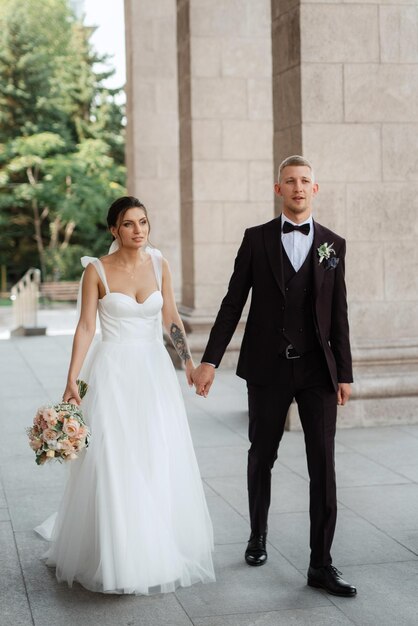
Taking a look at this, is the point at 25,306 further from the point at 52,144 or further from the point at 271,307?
the point at 52,144

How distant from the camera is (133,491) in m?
5.47

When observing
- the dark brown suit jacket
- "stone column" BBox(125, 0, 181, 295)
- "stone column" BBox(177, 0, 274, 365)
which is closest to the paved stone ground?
the dark brown suit jacket

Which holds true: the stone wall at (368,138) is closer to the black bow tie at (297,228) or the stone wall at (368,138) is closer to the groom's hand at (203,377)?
the black bow tie at (297,228)

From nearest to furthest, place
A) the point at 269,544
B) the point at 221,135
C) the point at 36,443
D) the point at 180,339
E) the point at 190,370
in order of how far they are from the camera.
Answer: the point at 36,443 → the point at 190,370 → the point at 180,339 → the point at 269,544 → the point at 221,135

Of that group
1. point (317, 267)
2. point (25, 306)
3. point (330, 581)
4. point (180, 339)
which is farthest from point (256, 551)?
point (25, 306)

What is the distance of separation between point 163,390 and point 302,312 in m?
0.84

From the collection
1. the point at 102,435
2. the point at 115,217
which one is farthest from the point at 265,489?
the point at 115,217

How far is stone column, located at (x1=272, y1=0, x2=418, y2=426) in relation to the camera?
9.79 metres

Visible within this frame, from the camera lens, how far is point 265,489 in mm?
5859

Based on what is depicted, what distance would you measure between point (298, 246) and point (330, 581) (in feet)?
Answer: 5.56

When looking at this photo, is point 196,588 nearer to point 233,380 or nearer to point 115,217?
point 115,217

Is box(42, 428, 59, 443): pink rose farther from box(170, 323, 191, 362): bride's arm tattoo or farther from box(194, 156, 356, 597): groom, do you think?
box(170, 323, 191, 362): bride's arm tattoo

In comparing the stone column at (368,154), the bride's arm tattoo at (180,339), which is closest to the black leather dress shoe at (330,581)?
the bride's arm tattoo at (180,339)

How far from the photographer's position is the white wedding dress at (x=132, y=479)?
5.40 m
